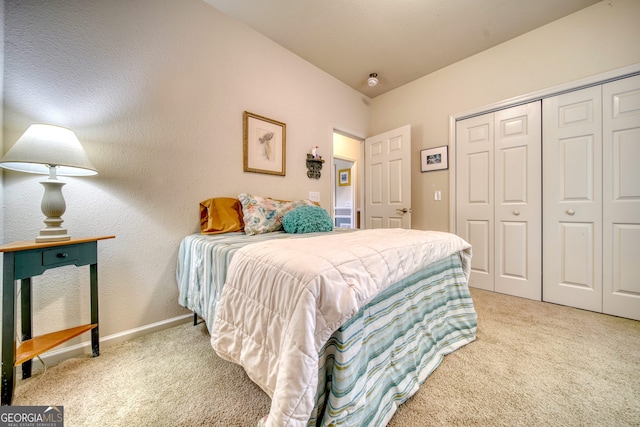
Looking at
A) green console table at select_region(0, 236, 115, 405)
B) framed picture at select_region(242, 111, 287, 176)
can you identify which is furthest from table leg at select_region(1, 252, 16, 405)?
framed picture at select_region(242, 111, 287, 176)

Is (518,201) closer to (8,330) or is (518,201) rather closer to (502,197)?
(502,197)

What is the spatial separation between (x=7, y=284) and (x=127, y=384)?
71 cm

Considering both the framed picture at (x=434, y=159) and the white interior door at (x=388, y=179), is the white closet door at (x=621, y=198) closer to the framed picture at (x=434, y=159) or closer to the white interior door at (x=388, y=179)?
the framed picture at (x=434, y=159)

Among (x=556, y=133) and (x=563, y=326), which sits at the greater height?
(x=556, y=133)

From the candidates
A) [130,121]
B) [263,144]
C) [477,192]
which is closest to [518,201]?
[477,192]

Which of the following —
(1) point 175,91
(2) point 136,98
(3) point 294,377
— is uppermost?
(1) point 175,91

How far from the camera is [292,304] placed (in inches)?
27.1

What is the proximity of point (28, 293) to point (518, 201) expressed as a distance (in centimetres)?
388

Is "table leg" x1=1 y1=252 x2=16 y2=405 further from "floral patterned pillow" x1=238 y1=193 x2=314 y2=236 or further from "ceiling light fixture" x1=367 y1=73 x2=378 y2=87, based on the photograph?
"ceiling light fixture" x1=367 y1=73 x2=378 y2=87

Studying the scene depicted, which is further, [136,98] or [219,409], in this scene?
[136,98]

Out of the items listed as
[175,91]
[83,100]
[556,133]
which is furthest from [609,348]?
[83,100]

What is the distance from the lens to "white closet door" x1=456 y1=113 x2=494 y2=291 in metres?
2.48

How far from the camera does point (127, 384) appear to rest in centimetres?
113

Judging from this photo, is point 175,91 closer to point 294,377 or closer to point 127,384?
point 127,384
